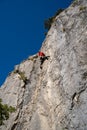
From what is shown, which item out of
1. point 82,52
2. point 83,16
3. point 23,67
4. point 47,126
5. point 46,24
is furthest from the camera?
point 46,24

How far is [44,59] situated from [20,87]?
4.88m

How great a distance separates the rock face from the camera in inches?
904

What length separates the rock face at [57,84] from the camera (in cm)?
2295

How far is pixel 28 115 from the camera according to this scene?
26734 mm

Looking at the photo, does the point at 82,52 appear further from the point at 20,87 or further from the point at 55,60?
the point at 20,87

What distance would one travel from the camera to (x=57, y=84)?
26641 mm

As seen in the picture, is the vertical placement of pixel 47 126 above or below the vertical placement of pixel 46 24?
below

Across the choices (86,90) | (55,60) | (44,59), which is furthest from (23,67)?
(86,90)

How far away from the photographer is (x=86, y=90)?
22594 millimetres

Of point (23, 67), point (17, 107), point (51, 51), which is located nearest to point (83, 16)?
point (51, 51)

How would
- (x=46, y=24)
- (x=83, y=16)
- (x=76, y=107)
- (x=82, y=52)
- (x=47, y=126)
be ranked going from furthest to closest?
(x=46, y=24) → (x=83, y=16) → (x=82, y=52) → (x=47, y=126) → (x=76, y=107)

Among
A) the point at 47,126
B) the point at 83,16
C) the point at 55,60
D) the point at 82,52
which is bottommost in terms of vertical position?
the point at 47,126

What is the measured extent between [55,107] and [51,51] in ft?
32.2

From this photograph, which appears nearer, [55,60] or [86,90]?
[86,90]
